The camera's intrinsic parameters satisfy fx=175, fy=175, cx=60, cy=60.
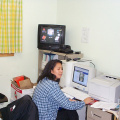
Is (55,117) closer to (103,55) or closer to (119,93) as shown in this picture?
(119,93)

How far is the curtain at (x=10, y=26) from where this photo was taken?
2973 millimetres

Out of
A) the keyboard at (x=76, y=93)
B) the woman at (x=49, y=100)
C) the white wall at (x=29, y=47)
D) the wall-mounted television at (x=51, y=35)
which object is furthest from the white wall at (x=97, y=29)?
the woman at (x=49, y=100)

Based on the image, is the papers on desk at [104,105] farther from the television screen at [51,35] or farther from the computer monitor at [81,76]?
the television screen at [51,35]

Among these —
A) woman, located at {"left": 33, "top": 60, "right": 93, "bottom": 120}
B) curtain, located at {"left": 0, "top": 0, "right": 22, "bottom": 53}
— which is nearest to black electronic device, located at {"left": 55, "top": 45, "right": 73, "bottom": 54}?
curtain, located at {"left": 0, "top": 0, "right": 22, "bottom": 53}

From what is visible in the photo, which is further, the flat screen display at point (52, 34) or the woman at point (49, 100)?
the flat screen display at point (52, 34)

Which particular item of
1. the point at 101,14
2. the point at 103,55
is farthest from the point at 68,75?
the point at 101,14

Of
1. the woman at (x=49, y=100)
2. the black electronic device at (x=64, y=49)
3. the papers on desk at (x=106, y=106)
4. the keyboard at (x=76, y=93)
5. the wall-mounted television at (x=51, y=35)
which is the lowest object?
the papers on desk at (x=106, y=106)

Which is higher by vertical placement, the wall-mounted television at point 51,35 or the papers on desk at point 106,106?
the wall-mounted television at point 51,35

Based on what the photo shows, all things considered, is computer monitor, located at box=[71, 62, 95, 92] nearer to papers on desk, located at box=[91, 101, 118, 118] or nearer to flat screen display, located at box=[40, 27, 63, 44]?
papers on desk, located at box=[91, 101, 118, 118]

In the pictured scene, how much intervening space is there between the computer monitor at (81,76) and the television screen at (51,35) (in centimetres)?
78

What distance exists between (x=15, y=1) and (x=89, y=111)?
2.18 meters

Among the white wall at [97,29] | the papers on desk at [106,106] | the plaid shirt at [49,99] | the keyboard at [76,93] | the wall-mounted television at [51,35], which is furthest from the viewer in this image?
the wall-mounted television at [51,35]

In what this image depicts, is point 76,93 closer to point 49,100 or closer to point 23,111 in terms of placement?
point 49,100

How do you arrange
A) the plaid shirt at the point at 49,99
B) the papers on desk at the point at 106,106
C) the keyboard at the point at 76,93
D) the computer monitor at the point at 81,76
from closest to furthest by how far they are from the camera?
the plaid shirt at the point at 49,99, the papers on desk at the point at 106,106, the keyboard at the point at 76,93, the computer monitor at the point at 81,76
